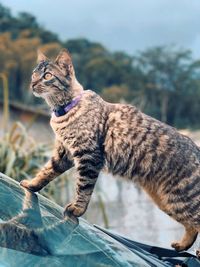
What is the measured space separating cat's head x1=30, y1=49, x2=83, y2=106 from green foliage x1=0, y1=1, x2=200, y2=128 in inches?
1066

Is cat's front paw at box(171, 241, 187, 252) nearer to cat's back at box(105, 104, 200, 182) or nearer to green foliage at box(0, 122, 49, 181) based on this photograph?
cat's back at box(105, 104, 200, 182)

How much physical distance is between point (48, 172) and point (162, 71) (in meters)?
36.1

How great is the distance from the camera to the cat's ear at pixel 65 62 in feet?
11.7

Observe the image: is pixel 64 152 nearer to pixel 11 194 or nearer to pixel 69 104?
pixel 69 104

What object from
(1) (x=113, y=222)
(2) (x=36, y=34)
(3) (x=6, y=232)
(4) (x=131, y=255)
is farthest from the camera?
(2) (x=36, y=34)

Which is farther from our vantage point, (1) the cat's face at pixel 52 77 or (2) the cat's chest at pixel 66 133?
(1) the cat's face at pixel 52 77

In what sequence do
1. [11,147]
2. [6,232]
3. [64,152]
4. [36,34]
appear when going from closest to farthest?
[6,232] → [64,152] → [11,147] → [36,34]

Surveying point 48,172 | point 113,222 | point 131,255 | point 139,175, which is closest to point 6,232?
point 131,255

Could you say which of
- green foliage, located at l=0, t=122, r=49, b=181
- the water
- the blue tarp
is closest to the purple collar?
the blue tarp

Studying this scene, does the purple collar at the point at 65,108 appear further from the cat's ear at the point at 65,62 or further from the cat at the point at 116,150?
the cat's ear at the point at 65,62

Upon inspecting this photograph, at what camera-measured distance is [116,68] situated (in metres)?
37.6

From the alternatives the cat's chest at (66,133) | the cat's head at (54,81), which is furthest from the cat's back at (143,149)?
the cat's head at (54,81)

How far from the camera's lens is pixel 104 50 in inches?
1598

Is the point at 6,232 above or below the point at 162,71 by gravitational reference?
above
